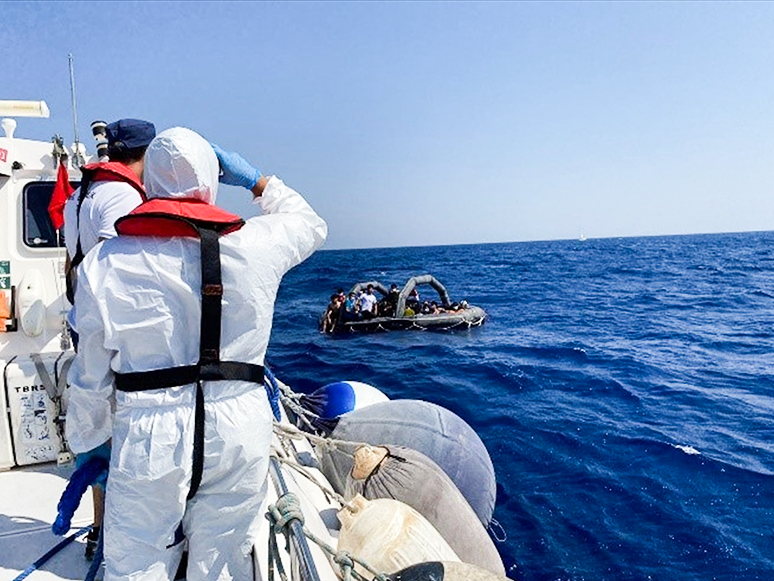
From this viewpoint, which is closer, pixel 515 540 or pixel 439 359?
pixel 515 540

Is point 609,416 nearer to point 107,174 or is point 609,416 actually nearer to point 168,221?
point 107,174

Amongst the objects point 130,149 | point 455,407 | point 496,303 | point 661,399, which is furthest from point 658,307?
point 130,149

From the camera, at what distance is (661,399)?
1012 cm

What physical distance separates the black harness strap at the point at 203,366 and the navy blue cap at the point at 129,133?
127cm

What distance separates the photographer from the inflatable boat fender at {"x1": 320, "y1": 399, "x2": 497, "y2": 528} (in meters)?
4.64

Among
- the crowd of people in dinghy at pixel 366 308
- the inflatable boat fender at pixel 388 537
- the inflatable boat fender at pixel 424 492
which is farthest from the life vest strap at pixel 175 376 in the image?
the crowd of people in dinghy at pixel 366 308

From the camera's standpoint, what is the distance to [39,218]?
191 inches

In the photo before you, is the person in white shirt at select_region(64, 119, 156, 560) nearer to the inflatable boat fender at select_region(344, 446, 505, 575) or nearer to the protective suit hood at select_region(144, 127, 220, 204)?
A: the protective suit hood at select_region(144, 127, 220, 204)

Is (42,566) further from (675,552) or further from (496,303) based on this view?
(496,303)

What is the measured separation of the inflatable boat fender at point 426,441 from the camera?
464cm

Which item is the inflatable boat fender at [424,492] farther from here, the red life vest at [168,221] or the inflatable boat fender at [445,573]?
the red life vest at [168,221]

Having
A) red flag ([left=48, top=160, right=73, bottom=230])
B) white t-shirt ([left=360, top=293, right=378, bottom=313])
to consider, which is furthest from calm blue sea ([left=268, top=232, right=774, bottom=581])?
red flag ([left=48, top=160, right=73, bottom=230])

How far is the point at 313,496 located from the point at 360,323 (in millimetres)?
15214

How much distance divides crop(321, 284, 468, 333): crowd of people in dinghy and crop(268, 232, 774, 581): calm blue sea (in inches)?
38.8
